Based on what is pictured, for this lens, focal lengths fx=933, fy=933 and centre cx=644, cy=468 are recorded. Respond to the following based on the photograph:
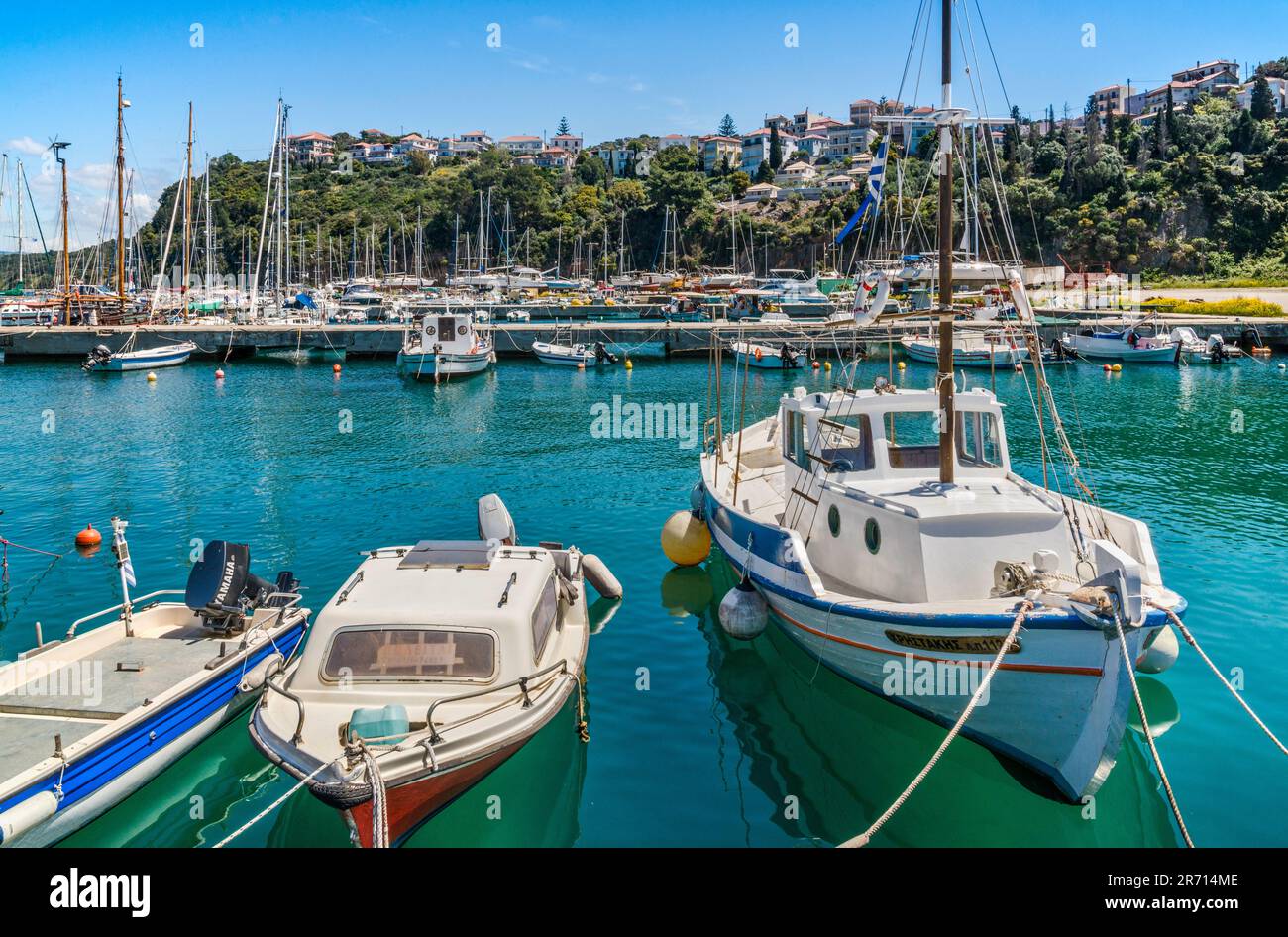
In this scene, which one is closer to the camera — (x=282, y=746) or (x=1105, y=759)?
(x=282, y=746)

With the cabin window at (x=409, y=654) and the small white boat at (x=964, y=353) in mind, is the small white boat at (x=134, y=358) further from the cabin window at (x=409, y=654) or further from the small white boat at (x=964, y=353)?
the cabin window at (x=409, y=654)

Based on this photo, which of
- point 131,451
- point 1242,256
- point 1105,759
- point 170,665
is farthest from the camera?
point 1242,256

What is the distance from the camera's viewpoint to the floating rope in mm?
8570

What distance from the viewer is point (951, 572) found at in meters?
12.2

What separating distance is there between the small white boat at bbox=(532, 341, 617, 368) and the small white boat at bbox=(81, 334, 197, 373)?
24467 mm

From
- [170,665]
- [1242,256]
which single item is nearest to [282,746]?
[170,665]

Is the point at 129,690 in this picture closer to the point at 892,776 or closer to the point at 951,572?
the point at 892,776

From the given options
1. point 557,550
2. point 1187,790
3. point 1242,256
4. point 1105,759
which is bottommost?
point 1187,790

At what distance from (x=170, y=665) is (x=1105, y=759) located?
1160 cm

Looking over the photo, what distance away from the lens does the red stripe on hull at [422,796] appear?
29.5ft

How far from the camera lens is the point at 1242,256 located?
96250 millimetres

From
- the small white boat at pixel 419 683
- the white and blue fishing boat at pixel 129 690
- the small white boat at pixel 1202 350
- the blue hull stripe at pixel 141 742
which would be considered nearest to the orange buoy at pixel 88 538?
the white and blue fishing boat at pixel 129 690

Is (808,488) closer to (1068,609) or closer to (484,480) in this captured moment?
(1068,609)
